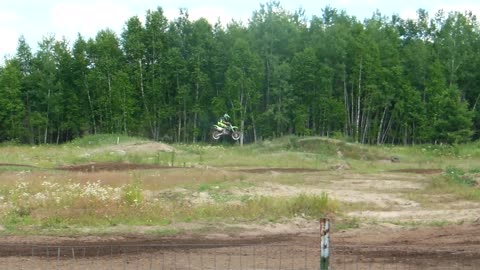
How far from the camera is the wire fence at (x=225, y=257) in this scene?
39.3ft

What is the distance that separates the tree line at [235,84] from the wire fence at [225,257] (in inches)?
1840

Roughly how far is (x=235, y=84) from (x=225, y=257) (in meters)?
49.5

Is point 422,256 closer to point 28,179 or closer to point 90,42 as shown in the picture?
point 28,179

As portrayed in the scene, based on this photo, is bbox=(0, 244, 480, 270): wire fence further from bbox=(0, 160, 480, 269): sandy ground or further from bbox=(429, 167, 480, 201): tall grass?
bbox=(429, 167, 480, 201): tall grass

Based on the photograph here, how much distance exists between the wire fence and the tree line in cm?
4675

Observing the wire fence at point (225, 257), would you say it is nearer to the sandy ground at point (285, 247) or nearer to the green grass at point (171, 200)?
the sandy ground at point (285, 247)

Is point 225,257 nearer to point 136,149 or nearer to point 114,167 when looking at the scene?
point 114,167

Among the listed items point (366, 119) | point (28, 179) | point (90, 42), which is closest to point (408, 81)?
point (366, 119)

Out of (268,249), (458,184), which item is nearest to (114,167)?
(458,184)

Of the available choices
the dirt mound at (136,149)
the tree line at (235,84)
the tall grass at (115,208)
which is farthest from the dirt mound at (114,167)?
the tree line at (235,84)

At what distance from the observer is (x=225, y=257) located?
42.5ft

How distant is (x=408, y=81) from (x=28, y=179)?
1948 inches

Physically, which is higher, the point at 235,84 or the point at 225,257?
the point at 235,84

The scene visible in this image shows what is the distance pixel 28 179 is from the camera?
942 inches
